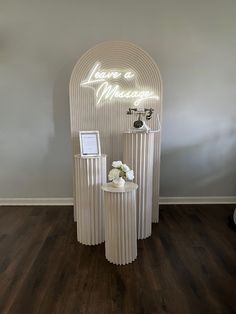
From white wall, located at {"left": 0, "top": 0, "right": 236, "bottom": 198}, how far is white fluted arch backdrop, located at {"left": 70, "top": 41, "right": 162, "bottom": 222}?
50 cm

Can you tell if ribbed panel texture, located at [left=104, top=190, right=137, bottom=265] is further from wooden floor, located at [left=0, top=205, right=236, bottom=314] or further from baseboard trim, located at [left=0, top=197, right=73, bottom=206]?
baseboard trim, located at [left=0, top=197, right=73, bottom=206]

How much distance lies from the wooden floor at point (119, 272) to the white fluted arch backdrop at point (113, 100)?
0.75 meters

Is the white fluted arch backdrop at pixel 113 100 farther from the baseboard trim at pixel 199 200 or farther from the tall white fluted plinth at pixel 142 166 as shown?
the baseboard trim at pixel 199 200

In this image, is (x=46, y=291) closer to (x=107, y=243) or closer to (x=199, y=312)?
(x=107, y=243)

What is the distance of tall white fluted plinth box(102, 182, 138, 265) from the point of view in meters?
2.18

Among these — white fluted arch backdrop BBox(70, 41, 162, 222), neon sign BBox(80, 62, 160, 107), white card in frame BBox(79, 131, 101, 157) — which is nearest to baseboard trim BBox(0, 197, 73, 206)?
white fluted arch backdrop BBox(70, 41, 162, 222)

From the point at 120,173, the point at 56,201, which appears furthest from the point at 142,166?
the point at 56,201

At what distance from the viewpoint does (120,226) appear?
219 cm

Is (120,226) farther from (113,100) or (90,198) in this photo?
(113,100)

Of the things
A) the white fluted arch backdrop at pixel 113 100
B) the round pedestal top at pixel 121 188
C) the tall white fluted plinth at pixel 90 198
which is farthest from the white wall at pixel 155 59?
the round pedestal top at pixel 121 188

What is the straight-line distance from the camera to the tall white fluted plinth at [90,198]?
2488 mm

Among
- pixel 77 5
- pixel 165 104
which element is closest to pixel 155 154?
pixel 165 104

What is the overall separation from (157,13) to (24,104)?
91.1 inches

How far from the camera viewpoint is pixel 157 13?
3260mm
